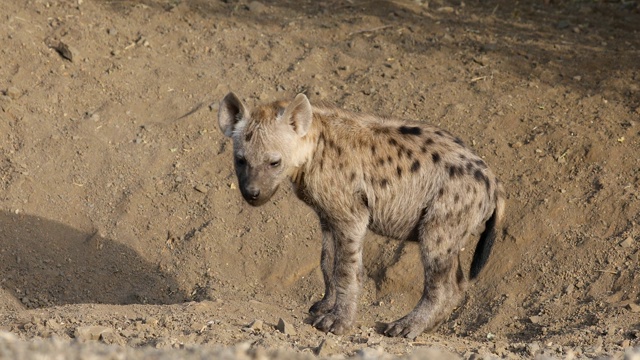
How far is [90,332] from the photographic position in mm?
Result: 5980

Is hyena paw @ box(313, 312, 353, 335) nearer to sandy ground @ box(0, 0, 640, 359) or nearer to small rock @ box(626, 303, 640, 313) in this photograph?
sandy ground @ box(0, 0, 640, 359)

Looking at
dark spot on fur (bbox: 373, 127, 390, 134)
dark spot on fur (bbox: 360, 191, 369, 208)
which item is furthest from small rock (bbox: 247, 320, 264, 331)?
dark spot on fur (bbox: 373, 127, 390, 134)

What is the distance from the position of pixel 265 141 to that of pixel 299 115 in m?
0.27

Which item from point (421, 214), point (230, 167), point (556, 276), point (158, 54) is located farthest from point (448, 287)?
→ point (158, 54)

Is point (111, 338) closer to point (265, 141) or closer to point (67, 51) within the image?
point (265, 141)

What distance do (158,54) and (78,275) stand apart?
8.70ft

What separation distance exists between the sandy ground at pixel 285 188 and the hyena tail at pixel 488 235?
1.76 feet

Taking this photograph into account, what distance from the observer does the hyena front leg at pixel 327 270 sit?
7039 mm

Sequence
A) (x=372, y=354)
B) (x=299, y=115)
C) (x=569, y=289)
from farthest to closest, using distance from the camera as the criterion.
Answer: (x=569, y=289) < (x=299, y=115) < (x=372, y=354)

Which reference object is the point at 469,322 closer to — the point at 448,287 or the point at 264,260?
the point at 448,287

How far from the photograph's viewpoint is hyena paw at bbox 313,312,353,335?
6.66m

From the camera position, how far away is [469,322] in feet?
25.4

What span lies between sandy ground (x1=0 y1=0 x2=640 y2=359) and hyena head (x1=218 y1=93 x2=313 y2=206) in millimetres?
887

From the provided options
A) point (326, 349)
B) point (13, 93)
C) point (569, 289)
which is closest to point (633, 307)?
point (569, 289)
